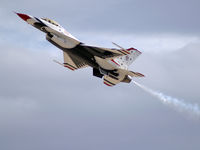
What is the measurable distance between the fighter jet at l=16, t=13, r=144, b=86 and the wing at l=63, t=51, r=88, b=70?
131 inches

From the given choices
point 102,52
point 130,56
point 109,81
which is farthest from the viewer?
point 130,56

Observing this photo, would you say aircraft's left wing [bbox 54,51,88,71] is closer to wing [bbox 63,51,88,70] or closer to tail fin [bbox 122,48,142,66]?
wing [bbox 63,51,88,70]

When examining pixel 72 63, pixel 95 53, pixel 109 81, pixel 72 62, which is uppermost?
pixel 95 53

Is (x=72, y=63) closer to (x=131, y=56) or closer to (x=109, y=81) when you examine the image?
(x=109, y=81)

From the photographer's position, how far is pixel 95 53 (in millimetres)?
67500

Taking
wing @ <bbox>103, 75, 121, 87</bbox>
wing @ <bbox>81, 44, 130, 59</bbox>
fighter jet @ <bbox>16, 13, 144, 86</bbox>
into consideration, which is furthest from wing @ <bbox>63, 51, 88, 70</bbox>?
wing @ <bbox>81, 44, 130, 59</bbox>

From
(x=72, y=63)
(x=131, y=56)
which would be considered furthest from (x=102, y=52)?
(x=72, y=63)

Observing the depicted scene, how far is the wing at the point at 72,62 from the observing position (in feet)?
241

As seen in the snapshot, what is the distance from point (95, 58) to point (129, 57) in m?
4.45

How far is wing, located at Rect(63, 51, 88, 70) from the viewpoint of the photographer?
7350 centimetres

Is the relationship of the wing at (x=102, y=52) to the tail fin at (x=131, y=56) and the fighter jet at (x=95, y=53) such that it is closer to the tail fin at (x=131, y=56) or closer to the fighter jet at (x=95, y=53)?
the fighter jet at (x=95, y=53)

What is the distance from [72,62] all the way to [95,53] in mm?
7094

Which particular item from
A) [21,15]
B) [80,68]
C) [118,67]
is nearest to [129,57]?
[118,67]

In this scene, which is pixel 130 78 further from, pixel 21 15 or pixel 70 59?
pixel 21 15
